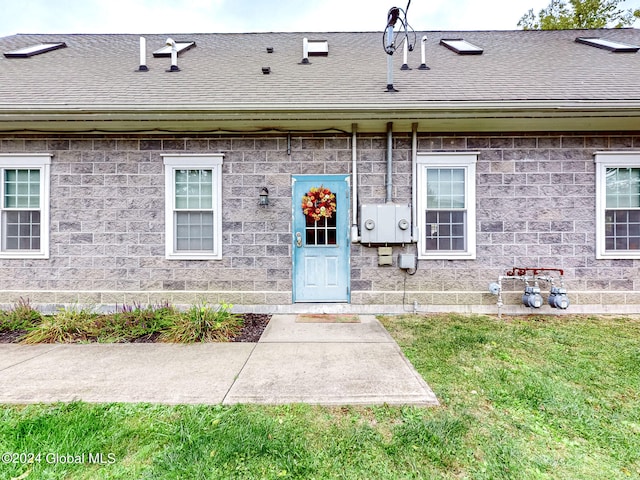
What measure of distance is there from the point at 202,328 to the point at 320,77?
14.9ft

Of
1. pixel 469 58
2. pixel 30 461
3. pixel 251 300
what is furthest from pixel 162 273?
pixel 469 58

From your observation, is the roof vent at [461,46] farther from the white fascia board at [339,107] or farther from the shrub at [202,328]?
the shrub at [202,328]

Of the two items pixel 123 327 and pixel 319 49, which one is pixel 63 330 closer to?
pixel 123 327

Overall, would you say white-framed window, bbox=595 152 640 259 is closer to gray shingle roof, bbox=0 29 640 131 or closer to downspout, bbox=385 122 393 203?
gray shingle roof, bbox=0 29 640 131

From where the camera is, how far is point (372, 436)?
6.46 ft

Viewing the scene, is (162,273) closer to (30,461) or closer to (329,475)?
(30,461)

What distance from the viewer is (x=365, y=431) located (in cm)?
201

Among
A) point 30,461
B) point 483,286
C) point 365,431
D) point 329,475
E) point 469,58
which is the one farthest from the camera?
point 469,58

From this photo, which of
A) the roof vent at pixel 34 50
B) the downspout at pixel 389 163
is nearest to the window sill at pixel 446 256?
the downspout at pixel 389 163

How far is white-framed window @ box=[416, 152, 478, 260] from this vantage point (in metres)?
4.91

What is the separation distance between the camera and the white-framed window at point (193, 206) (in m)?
4.95

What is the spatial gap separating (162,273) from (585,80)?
754 centimetres

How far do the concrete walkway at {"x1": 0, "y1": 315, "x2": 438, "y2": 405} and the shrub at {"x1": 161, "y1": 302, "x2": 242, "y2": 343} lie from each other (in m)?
0.17

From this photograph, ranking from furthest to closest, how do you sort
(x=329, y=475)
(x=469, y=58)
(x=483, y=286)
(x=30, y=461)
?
(x=469, y=58) < (x=483, y=286) < (x=30, y=461) < (x=329, y=475)
